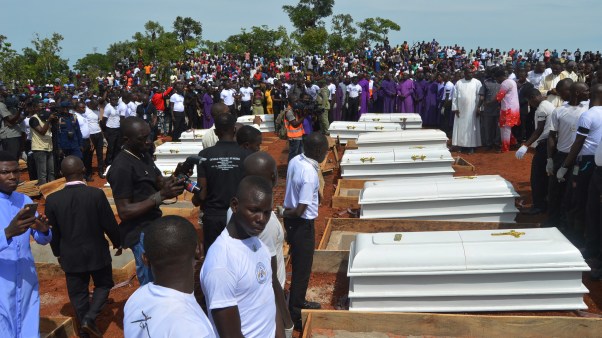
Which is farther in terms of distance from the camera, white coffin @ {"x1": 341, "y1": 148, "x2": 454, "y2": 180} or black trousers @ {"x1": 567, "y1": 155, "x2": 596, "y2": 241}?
white coffin @ {"x1": 341, "y1": 148, "x2": 454, "y2": 180}

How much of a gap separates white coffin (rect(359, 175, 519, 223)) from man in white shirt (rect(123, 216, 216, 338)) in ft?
16.0

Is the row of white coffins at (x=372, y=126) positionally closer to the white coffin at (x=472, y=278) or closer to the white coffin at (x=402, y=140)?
the white coffin at (x=402, y=140)

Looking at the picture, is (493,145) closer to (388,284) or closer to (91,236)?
(388,284)

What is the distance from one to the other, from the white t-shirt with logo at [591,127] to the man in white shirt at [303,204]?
3.00m

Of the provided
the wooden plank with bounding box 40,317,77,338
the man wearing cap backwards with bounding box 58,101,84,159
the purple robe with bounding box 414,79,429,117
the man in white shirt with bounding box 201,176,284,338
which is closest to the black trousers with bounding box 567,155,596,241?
the man in white shirt with bounding box 201,176,284,338

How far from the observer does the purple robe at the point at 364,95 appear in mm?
15898

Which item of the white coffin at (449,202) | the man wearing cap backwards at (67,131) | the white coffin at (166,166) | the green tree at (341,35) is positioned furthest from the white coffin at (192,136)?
the green tree at (341,35)

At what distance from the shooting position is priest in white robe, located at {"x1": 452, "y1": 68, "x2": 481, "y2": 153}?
1128 cm

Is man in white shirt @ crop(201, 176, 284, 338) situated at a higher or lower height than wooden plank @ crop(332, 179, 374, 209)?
higher

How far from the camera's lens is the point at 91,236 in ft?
13.6

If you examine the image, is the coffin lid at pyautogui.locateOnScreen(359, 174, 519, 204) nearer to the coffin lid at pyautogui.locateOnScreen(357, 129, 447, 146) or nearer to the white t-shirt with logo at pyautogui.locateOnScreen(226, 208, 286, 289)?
the coffin lid at pyautogui.locateOnScreen(357, 129, 447, 146)

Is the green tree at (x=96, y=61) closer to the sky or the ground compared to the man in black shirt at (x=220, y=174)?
closer to the sky

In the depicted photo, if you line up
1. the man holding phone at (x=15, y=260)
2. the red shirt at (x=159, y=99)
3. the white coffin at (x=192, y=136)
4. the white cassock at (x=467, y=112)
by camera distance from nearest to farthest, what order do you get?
the man holding phone at (x=15, y=260), the white cassock at (x=467, y=112), the white coffin at (x=192, y=136), the red shirt at (x=159, y=99)

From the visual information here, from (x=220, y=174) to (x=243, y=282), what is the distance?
2019mm
